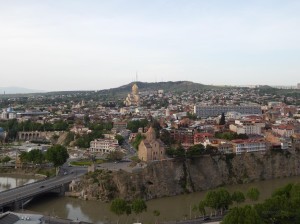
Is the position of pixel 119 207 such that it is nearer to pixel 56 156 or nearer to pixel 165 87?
pixel 56 156

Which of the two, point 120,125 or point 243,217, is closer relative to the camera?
point 243,217

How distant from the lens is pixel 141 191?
1030 inches

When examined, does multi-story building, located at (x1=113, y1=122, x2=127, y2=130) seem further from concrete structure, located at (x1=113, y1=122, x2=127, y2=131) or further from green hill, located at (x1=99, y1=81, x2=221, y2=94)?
green hill, located at (x1=99, y1=81, x2=221, y2=94)

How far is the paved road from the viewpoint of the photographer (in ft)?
75.9

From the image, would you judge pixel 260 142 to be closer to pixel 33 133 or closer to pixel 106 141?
pixel 106 141

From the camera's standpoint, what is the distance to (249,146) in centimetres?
3369

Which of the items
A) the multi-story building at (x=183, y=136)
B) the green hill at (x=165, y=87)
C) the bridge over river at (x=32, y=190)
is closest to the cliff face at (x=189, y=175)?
the bridge over river at (x=32, y=190)

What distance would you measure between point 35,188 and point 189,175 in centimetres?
920

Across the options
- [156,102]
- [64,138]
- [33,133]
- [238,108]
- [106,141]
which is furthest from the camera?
[156,102]

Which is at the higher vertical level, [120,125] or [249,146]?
[249,146]

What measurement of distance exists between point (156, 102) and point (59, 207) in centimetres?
6653

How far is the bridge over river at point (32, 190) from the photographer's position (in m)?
22.6

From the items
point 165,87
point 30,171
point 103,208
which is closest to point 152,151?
point 103,208

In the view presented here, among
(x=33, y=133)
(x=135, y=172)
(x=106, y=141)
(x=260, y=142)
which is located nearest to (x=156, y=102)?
(x=33, y=133)
